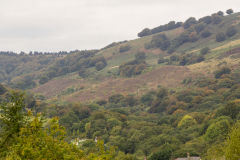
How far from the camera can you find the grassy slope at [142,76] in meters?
121

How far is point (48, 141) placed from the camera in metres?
18.3

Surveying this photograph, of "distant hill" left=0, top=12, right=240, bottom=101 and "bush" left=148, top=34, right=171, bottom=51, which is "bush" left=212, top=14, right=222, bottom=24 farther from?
"bush" left=148, top=34, right=171, bottom=51

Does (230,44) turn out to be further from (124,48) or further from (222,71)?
(124,48)

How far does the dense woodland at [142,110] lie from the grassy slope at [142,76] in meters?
0.95

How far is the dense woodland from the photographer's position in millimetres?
19609

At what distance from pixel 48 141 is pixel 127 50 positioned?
158924mm

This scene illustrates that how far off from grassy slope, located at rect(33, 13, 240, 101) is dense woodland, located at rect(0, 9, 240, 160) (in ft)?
3.13

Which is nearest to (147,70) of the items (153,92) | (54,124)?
(153,92)

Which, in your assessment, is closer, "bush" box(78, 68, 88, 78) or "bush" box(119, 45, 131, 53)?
"bush" box(78, 68, 88, 78)

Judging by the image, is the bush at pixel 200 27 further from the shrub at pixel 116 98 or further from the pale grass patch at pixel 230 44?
the shrub at pixel 116 98

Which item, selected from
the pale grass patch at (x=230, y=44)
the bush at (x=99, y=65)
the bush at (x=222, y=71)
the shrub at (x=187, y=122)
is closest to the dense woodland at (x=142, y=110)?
the bush at (x=99, y=65)

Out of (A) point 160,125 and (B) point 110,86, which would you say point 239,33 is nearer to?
(B) point 110,86

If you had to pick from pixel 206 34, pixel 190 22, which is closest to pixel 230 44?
pixel 206 34

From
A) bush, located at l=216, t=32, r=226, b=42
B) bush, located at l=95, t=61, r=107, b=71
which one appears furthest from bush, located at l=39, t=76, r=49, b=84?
bush, located at l=216, t=32, r=226, b=42
